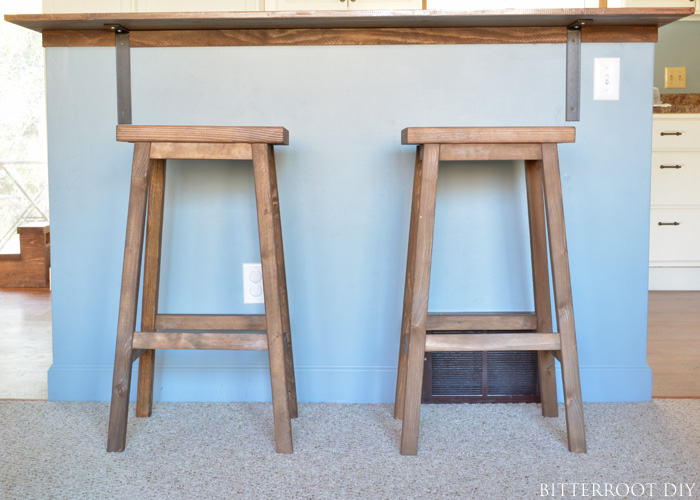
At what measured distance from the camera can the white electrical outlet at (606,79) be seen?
1654mm

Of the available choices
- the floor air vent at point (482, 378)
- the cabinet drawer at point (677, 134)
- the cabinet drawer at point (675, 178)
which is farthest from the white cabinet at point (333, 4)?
the floor air vent at point (482, 378)

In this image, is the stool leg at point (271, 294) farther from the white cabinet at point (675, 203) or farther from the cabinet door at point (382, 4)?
the white cabinet at point (675, 203)

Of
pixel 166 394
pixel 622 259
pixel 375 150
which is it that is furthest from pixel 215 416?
pixel 622 259

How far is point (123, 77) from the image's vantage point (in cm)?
168

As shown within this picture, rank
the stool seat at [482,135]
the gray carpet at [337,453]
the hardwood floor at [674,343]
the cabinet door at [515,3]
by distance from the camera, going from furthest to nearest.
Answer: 1. the cabinet door at [515,3]
2. the hardwood floor at [674,343]
3. the stool seat at [482,135]
4. the gray carpet at [337,453]

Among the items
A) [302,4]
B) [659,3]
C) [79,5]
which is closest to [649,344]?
[659,3]

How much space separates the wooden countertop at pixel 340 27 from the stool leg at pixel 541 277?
1.18 feet

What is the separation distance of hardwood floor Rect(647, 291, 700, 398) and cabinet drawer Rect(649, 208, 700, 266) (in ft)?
0.63

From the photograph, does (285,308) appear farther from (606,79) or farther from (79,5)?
(79,5)

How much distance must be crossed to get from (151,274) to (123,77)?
53 cm

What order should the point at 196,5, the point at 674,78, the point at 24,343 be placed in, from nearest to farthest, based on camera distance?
the point at 24,343
the point at 196,5
the point at 674,78

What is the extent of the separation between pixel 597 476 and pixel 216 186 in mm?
1158

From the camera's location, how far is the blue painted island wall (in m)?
1.67

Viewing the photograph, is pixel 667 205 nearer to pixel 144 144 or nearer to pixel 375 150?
pixel 375 150
